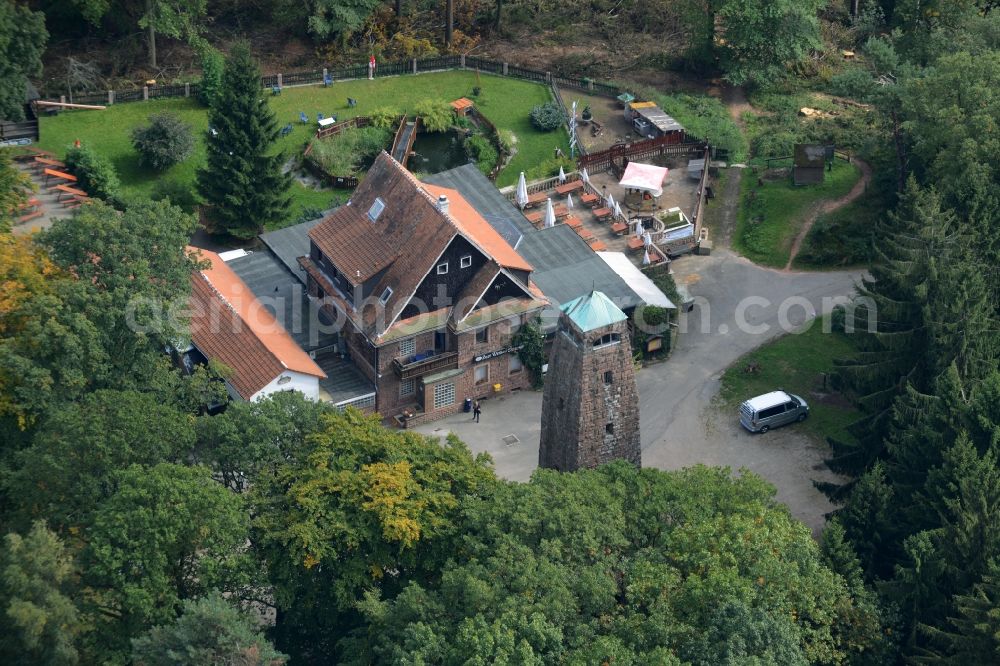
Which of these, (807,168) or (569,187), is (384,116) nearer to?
(569,187)

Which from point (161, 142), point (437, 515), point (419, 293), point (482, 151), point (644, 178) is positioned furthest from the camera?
point (482, 151)

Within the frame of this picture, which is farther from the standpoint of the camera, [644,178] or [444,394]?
[644,178]

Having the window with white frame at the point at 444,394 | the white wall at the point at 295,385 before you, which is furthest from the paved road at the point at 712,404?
the white wall at the point at 295,385

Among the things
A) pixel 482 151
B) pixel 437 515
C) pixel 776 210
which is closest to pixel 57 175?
pixel 482 151

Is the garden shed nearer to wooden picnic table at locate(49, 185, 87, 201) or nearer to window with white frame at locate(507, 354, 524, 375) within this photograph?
window with white frame at locate(507, 354, 524, 375)

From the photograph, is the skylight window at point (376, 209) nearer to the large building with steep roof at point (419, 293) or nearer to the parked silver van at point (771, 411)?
the large building with steep roof at point (419, 293)

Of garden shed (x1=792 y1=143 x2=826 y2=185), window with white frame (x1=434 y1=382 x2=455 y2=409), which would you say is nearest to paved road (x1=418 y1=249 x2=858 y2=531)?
window with white frame (x1=434 y1=382 x2=455 y2=409)

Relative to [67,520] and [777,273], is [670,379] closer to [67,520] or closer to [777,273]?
[777,273]
